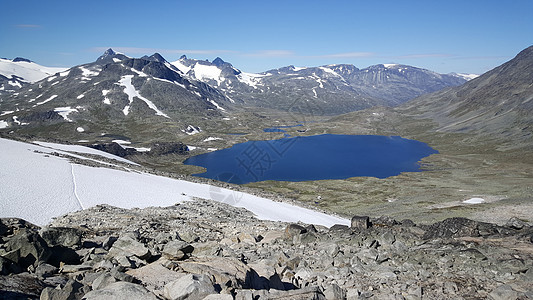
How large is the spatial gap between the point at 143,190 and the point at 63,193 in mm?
8103

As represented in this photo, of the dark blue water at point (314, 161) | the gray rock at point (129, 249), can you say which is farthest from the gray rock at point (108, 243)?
the dark blue water at point (314, 161)

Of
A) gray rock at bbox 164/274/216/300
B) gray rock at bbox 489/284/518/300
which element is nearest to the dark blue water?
gray rock at bbox 489/284/518/300

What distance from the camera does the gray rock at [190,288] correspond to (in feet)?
30.9

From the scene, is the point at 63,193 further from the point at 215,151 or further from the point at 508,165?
the point at 215,151

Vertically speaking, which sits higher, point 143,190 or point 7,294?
point 7,294

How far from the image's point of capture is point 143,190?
3706 cm

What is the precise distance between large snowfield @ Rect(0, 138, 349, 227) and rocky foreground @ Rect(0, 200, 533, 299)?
7.92 m

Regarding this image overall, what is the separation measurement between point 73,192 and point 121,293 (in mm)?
26533

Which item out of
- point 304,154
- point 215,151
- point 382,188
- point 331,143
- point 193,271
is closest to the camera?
point 193,271

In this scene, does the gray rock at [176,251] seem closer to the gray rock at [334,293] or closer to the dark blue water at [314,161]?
the gray rock at [334,293]

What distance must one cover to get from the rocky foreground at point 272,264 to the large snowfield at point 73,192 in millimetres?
7917

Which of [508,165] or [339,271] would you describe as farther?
[508,165]

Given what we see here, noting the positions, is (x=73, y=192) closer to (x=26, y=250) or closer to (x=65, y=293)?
(x=26, y=250)

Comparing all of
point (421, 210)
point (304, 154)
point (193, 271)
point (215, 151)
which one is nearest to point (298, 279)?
point (193, 271)
